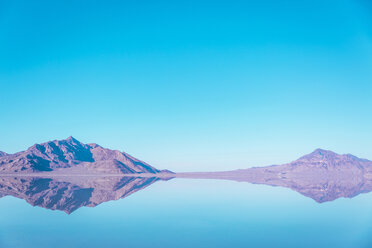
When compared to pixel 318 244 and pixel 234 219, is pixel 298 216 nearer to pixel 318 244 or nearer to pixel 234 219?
pixel 234 219

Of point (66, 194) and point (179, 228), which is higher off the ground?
point (179, 228)

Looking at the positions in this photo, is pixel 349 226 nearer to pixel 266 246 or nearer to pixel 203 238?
pixel 266 246

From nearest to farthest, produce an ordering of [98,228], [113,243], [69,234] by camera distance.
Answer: [113,243], [69,234], [98,228]

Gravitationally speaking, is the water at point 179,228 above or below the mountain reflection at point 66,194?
above

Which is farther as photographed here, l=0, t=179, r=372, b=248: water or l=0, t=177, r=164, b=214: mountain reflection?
l=0, t=177, r=164, b=214: mountain reflection

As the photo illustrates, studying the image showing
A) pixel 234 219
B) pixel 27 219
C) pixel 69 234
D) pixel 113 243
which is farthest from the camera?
pixel 234 219

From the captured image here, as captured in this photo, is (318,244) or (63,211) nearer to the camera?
(318,244)

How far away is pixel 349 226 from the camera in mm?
22422

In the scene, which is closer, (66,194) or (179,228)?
(179,228)

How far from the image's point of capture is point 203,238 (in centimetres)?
1781

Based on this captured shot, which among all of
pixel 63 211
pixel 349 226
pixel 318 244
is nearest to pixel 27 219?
pixel 63 211

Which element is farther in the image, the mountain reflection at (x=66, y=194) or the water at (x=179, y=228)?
the mountain reflection at (x=66, y=194)

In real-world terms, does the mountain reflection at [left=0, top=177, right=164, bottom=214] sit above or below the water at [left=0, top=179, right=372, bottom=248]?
below

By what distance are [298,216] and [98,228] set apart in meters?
19.9
